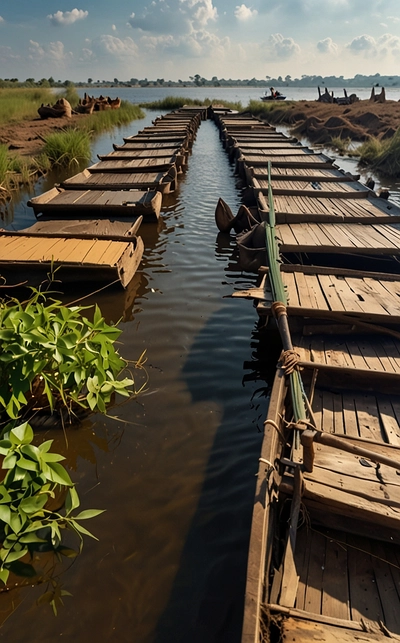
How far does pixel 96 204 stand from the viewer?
9023mm

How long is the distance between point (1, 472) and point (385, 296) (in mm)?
4695

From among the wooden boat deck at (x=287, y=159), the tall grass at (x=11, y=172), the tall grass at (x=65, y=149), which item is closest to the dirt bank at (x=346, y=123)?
the wooden boat deck at (x=287, y=159)

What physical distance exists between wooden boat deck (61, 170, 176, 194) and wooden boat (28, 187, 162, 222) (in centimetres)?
57

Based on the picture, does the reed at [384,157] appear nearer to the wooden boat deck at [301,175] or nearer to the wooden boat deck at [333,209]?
the wooden boat deck at [301,175]

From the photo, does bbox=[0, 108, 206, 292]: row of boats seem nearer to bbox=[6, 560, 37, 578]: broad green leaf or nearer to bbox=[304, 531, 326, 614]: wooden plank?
bbox=[6, 560, 37, 578]: broad green leaf

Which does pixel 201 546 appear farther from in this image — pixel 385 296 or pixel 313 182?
pixel 313 182

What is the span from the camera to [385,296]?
17.2 ft

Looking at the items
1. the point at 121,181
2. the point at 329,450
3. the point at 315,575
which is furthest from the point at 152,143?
the point at 315,575

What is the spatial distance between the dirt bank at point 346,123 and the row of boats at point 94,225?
1427cm

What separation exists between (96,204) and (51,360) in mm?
6068

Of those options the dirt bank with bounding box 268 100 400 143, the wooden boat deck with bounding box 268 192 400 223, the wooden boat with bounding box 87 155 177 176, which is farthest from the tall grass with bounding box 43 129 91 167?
the dirt bank with bounding box 268 100 400 143

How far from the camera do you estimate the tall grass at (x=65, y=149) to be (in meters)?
15.1

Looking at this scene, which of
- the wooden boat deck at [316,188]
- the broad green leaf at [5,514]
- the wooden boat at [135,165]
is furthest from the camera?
the wooden boat at [135,165]

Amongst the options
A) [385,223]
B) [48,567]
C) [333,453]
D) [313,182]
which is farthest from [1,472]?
[313,182]
